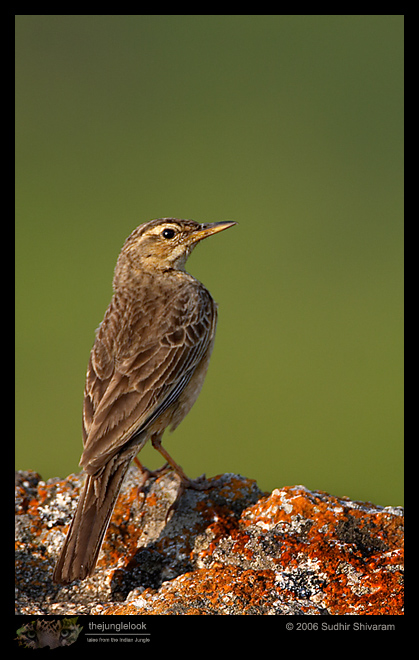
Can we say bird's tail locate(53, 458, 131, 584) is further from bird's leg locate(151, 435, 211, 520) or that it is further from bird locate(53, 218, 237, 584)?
bird's leg locate(151, 435, 211, 520)

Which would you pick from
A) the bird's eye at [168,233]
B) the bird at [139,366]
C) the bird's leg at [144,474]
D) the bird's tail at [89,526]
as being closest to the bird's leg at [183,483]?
the bird at [139,366]

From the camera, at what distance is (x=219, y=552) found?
5141 mm

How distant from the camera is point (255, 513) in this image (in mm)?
5504

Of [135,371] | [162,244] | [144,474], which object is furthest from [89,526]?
[162,244]

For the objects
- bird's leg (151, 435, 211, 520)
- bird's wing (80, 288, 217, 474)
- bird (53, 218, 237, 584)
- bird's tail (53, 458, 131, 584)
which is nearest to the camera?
bird's tail (53, 458, 131, 584)

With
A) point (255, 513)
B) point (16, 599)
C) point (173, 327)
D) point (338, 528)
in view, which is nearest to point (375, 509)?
point (338, 528)

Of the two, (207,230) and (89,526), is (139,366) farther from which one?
(207,230)

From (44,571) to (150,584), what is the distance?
92 cm

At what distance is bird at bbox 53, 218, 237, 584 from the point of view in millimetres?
5207

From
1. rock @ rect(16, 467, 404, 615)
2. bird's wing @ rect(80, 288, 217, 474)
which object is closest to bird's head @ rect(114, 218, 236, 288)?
bird's wing @ rect(80, 288, 217, 474)

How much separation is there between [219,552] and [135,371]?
5.46ft

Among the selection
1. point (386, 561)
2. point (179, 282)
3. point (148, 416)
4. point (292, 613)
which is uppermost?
point (179, 282)

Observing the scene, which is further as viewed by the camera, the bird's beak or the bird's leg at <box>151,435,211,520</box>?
the bird's beak

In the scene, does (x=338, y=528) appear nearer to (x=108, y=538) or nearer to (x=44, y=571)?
(x=108, y=538)
